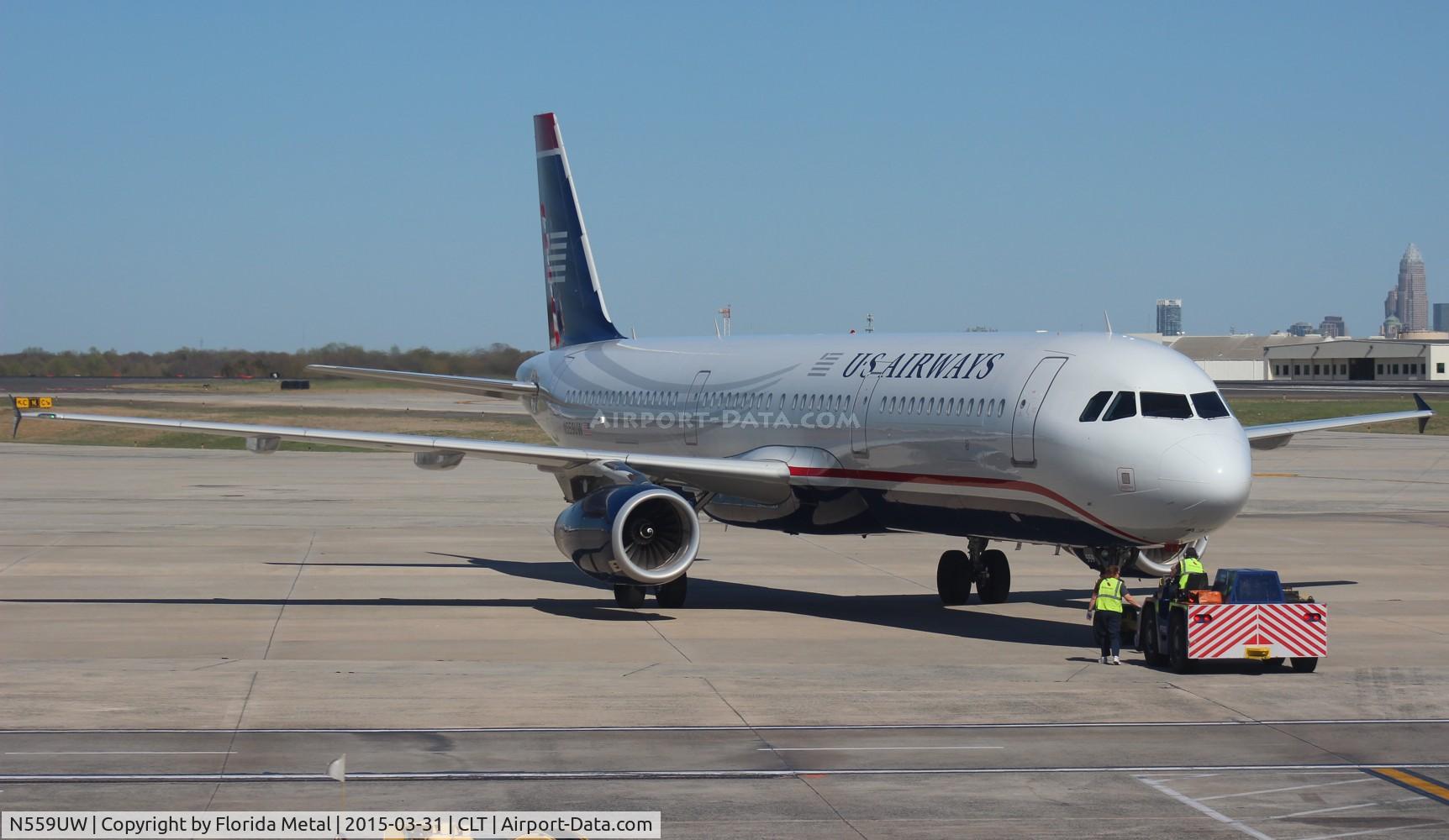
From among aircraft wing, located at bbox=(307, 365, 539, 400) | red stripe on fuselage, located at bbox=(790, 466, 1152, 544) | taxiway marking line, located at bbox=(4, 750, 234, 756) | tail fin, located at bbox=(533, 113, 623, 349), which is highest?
tail fin, located at bbox=(533, 113, 623, 349)

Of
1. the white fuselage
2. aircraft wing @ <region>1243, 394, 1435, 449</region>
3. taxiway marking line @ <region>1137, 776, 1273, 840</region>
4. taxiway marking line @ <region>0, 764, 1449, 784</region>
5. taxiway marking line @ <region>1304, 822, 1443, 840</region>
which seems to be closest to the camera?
taxiway marking line @ <region>1304, 822, 1443, 840</region>

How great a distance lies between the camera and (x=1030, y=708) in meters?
18.5

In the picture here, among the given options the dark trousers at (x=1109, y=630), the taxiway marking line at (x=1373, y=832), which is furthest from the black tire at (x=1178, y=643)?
the taxiway marking line at (x=1373, y=832)

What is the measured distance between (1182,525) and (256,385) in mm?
137729

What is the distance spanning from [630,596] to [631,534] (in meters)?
1.38

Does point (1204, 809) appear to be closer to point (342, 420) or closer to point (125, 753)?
point (125, 753)

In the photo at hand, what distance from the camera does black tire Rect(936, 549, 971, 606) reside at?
1086 inches

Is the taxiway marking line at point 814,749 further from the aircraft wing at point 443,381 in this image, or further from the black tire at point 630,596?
the aircraft wing at point 443,381

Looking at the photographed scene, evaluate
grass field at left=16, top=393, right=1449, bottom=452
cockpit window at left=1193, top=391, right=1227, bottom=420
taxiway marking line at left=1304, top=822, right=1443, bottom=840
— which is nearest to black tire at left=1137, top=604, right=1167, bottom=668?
cockpit window at left=1193, top=391, right=1227, bottom=420

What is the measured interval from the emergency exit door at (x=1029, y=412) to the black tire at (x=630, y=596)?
6.66 metres

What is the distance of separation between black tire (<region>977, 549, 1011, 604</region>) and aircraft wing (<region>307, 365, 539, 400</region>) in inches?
455

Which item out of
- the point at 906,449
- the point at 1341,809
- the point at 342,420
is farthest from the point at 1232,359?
the point at 1341,809

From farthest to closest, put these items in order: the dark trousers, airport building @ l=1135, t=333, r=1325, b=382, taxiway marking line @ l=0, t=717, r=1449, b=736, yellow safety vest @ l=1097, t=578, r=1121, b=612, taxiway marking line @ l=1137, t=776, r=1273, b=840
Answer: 1. airport building @ l=1135, t=333, r=1325, b=382
2. yellow safety vest @ l=1097, t=578, r=1121, b=612
3. the dark trousers
4. taxiway marking line @ l=0, t=717, r=1449, b=736
5. taxiway marking line @ l=1137, t=776, r=1273, b=840

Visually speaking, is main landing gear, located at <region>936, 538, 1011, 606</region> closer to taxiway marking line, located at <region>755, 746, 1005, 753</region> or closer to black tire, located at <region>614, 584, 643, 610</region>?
black tire, located at <region>614, 584, 643, 610</region>
